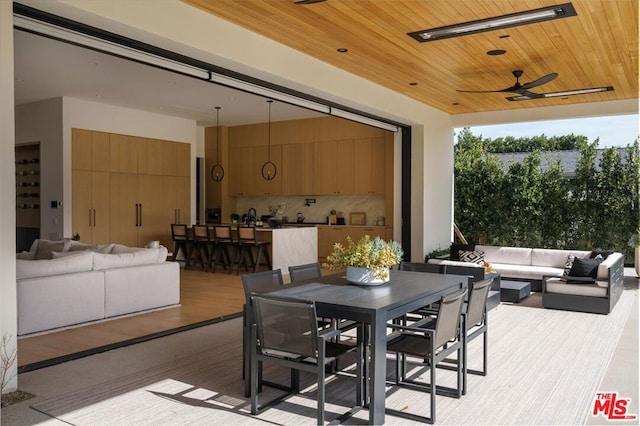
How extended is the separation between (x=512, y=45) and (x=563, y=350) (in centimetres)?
341

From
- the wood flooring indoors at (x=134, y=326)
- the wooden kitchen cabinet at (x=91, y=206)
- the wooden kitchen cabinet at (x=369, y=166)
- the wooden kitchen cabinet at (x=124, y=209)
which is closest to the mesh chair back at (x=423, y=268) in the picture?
the wood flooring indoors at (x=134, y=326)

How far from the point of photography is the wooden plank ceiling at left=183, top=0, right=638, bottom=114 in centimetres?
503

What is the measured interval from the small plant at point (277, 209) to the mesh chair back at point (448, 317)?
8564 millimetres

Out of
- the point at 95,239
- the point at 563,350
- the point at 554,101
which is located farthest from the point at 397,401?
the point at 95,239

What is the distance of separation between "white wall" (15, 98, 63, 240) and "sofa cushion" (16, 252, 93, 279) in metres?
4.50

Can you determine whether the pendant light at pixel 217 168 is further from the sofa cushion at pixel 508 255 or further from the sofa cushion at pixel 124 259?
the sofa cushion at pixel 508 255

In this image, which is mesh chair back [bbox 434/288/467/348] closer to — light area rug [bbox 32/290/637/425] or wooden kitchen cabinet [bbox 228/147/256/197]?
light area rug [bbox 32/290/637/425]

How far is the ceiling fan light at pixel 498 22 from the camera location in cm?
506

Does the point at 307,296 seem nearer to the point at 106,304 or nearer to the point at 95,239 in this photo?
the point at 106,304

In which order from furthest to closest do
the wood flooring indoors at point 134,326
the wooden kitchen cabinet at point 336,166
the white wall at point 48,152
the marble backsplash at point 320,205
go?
the marble backsplash at point 320,205 → the wooden kitchen cabinet at point 336,166 → the white wall at point 48,152 → the wood flooring indoors at point 134,326

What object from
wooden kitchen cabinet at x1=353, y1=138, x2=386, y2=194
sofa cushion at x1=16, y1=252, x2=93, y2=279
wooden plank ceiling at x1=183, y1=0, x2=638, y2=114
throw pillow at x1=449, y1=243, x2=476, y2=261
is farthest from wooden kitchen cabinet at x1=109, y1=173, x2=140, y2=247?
throw pillow at x1=449, y1=243, x2=476, y2=261

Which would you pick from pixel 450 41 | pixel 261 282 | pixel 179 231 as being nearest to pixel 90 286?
pixel 261 282

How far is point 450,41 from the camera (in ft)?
19.8

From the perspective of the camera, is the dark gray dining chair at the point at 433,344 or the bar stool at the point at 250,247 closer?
the dark gray dining chair at the point at 433,344
